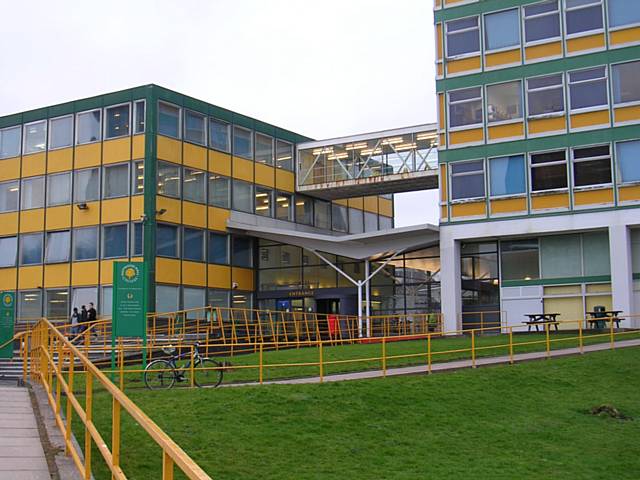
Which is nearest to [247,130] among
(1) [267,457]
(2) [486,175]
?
(2) [486,175]

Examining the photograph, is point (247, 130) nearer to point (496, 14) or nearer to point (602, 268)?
point (496, 14)

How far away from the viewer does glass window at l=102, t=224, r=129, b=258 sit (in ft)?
125

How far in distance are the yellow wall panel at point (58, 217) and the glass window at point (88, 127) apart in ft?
10.5

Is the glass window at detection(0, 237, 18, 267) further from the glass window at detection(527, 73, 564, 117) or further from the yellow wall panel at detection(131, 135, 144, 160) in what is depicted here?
the glass window at detection(527, 73, 564, 117)

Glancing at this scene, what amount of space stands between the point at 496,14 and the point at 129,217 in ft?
58.8

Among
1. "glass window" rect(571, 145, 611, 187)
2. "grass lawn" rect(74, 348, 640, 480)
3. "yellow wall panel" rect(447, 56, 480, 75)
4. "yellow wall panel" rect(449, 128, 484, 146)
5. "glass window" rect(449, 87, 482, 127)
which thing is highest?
"yellow wall panel" rect(447, 56, 480, 75)

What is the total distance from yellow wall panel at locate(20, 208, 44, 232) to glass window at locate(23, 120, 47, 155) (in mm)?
2991

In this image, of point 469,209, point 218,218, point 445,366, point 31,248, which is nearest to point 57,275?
point 31,248

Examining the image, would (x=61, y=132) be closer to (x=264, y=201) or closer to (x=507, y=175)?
(x=264, y=201)

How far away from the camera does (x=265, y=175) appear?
44.2 metres

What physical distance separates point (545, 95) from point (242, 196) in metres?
15.9

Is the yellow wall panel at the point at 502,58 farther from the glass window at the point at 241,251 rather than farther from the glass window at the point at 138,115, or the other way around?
the glass window at the point at 138,115

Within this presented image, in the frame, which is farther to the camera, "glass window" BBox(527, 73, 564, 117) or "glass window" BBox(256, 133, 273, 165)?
"glass window" BBox(256, 133, 273, 165)

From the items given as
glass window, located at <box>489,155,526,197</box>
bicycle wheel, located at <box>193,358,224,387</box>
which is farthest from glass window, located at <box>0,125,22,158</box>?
bicycle wheel, located at <box>193,358,224,387</box>
